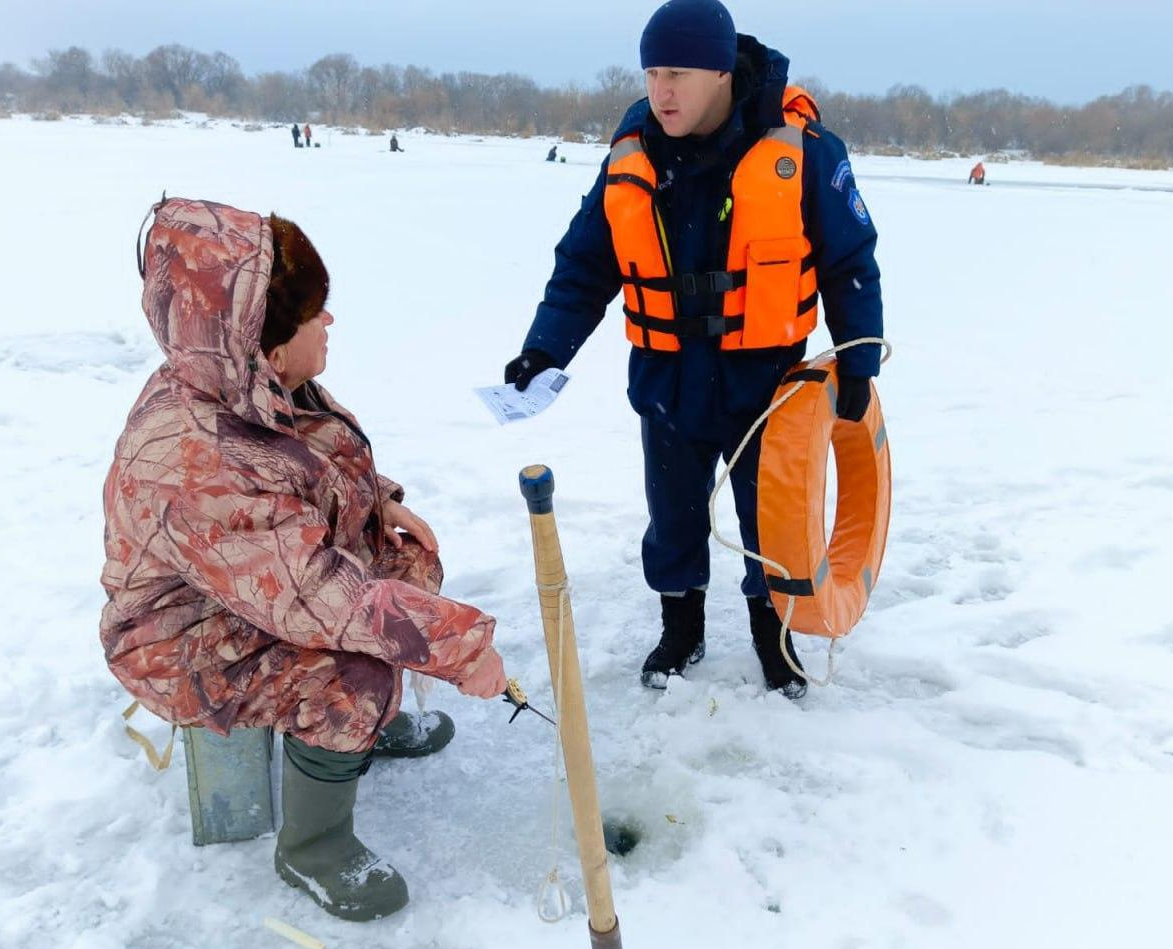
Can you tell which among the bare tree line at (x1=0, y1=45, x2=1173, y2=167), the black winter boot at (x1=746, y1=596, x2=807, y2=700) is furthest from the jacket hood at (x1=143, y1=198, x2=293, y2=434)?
the bare tree line at (x1=0, y1=45, x2=1173, y2=167)

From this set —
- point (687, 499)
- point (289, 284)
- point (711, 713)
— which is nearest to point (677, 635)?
point (711, 713)

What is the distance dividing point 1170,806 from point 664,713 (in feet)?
4.15

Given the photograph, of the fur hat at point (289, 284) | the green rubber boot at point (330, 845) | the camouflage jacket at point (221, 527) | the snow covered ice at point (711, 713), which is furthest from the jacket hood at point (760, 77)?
the green rubber boot at point (330, 845)

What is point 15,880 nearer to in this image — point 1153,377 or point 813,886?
point 813,886

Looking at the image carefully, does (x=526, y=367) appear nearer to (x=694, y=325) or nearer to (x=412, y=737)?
(x=694, y=325)

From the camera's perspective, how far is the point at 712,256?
242cm

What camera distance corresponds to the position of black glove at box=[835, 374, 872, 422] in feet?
8.02

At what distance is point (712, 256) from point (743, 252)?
92 millimetres

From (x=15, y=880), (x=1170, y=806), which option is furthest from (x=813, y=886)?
(x=15, y=880)

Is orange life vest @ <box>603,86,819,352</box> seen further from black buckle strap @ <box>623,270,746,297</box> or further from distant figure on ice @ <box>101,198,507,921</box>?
distant figure on ice @ <box>101,198,507,921</box>

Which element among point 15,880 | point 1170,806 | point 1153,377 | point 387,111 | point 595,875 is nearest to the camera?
point 595,875

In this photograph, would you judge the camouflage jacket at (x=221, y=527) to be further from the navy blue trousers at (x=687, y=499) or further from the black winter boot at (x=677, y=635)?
the black winter boot at (x=677, y=635)

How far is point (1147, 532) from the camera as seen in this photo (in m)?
3.62

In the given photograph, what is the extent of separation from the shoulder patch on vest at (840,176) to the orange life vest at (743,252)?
9 cm
